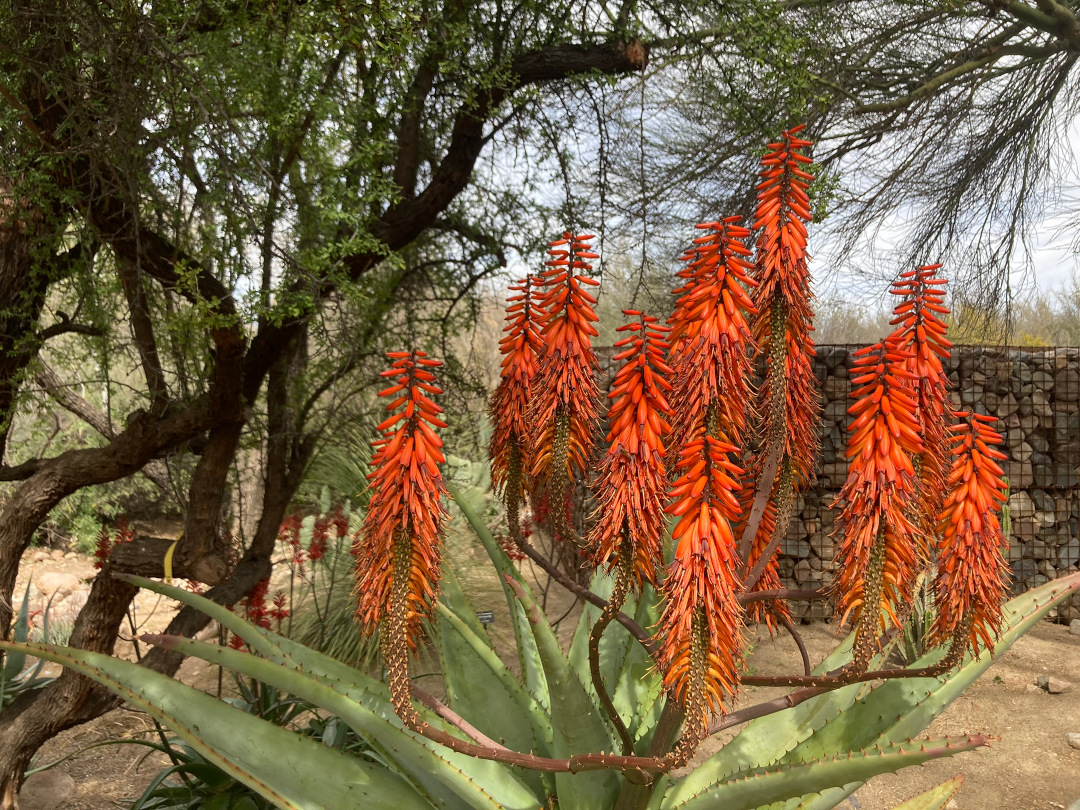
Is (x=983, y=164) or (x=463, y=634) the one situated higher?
(x=983, y=164)

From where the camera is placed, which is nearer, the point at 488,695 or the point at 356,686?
the point at 356,686

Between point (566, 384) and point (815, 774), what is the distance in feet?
2.48

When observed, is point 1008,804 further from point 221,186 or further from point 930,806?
point 221,186

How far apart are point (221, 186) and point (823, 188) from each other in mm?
2762

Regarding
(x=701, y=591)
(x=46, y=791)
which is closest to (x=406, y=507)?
(x=701, y=591)

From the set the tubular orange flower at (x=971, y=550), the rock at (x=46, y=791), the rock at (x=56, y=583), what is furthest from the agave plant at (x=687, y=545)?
the rock at (x=56, y=583)

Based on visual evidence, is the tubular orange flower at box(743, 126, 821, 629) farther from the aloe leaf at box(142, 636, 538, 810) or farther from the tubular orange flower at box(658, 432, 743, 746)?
the aloe leaf at box(142, 636, 538, 810)

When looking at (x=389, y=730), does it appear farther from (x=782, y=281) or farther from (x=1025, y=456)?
(x=1025, y=456)

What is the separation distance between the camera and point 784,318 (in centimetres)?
136

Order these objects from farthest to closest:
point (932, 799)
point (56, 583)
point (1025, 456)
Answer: point (56, 583)
point (1025, 456)
point (932, 799)

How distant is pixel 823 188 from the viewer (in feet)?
13.5

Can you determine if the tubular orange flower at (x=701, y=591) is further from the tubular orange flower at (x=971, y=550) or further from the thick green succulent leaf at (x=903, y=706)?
the thick green succulent leaf at (x=903, y=706)

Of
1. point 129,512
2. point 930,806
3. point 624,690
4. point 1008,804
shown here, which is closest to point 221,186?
point 624,690

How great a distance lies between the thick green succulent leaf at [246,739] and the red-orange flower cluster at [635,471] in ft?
2.73
